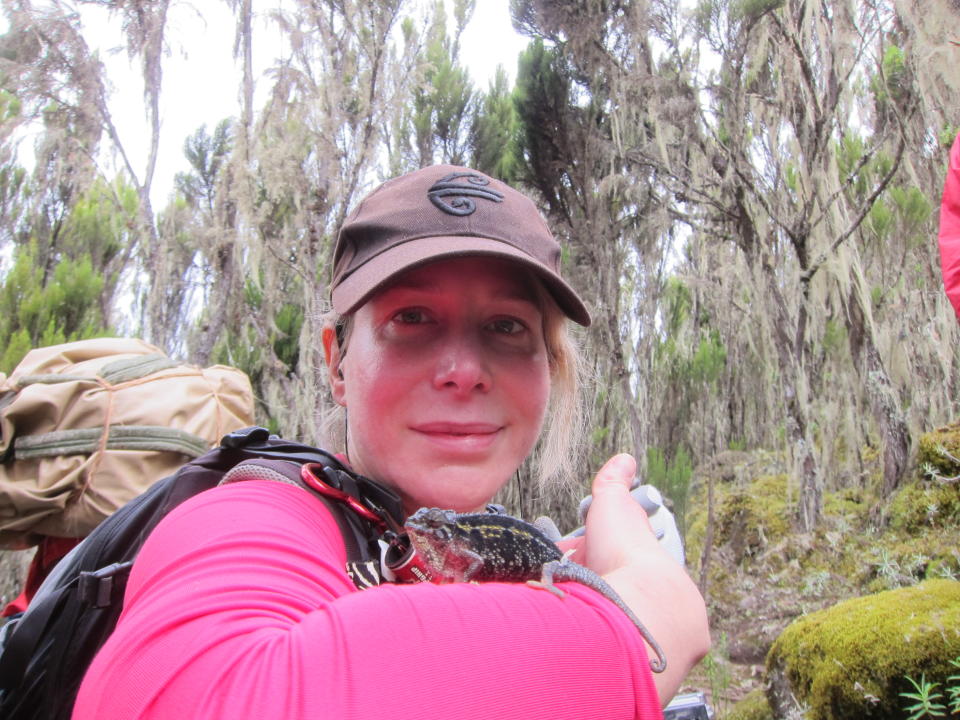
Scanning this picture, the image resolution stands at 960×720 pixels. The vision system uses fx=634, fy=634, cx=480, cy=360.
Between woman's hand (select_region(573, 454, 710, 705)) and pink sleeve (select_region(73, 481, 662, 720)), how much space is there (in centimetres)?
13

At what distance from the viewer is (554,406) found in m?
1.64

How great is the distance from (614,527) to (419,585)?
43 cm

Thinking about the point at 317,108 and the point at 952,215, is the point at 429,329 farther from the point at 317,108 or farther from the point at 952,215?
the point at 317,108

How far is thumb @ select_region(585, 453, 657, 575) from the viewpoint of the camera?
905 mm

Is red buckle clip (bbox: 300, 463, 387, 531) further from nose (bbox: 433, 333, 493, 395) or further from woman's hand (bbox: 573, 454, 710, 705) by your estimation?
woman's hand (bbox: 573, 454, 710, 705)

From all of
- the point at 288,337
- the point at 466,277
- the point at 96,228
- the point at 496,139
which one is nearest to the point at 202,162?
the point at 96,228

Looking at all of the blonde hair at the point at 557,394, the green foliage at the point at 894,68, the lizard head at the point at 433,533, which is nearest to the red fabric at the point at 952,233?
the blonde hair at the point at 557,394

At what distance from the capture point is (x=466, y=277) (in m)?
1.03

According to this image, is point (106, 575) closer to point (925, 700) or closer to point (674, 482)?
point (925, 700)

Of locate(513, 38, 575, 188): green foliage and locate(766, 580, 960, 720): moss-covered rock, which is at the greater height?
locate(513, 38, 575, 188): green foliage

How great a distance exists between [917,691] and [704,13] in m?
5.62

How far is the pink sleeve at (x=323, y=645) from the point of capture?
51 centimetres

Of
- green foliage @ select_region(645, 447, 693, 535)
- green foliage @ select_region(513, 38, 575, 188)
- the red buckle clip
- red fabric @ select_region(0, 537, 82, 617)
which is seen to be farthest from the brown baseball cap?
green foliage @ select_region(513, 38, 575, 188)

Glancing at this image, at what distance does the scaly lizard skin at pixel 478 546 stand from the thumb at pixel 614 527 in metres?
0.05
